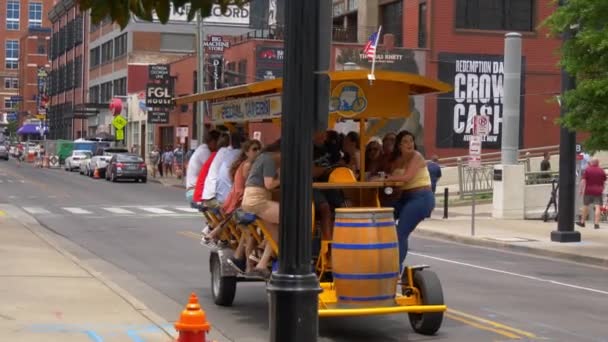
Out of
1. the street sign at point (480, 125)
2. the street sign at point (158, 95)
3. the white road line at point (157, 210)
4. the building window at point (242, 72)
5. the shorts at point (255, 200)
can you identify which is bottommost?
the white road line at point (157, 210)

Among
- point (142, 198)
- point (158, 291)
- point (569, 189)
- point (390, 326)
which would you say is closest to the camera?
point (390, 326)

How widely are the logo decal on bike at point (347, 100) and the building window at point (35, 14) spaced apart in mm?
128178

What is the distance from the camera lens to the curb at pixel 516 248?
2006 cm

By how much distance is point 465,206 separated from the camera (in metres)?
35.8

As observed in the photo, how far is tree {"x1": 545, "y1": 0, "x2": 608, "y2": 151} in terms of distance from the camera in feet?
63.2

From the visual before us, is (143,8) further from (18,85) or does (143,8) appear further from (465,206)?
(18,85)

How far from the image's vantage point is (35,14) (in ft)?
447

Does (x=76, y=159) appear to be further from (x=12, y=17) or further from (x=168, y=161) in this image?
(x=12, y=17)

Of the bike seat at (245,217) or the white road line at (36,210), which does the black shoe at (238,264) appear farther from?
the white road line at (36,210)

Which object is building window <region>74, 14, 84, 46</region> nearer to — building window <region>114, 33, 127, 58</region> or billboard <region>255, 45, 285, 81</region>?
building window <region>114, 33, 127, 58</region>

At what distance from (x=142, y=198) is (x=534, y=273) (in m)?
23.2

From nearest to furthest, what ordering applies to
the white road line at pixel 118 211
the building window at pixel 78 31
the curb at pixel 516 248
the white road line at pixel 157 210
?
1. the curb at pixel 516 248
2. the white road line at pixel 118 211
3. the white road line at pixel 157 210
4. the building window at pixel 78 31

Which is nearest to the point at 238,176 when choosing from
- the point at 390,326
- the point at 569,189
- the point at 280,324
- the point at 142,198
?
the point at 390,326

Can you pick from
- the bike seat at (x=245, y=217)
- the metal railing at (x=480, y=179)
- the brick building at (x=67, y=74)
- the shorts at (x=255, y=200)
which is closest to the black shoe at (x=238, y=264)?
the bike seat at (x=245, y=217)
